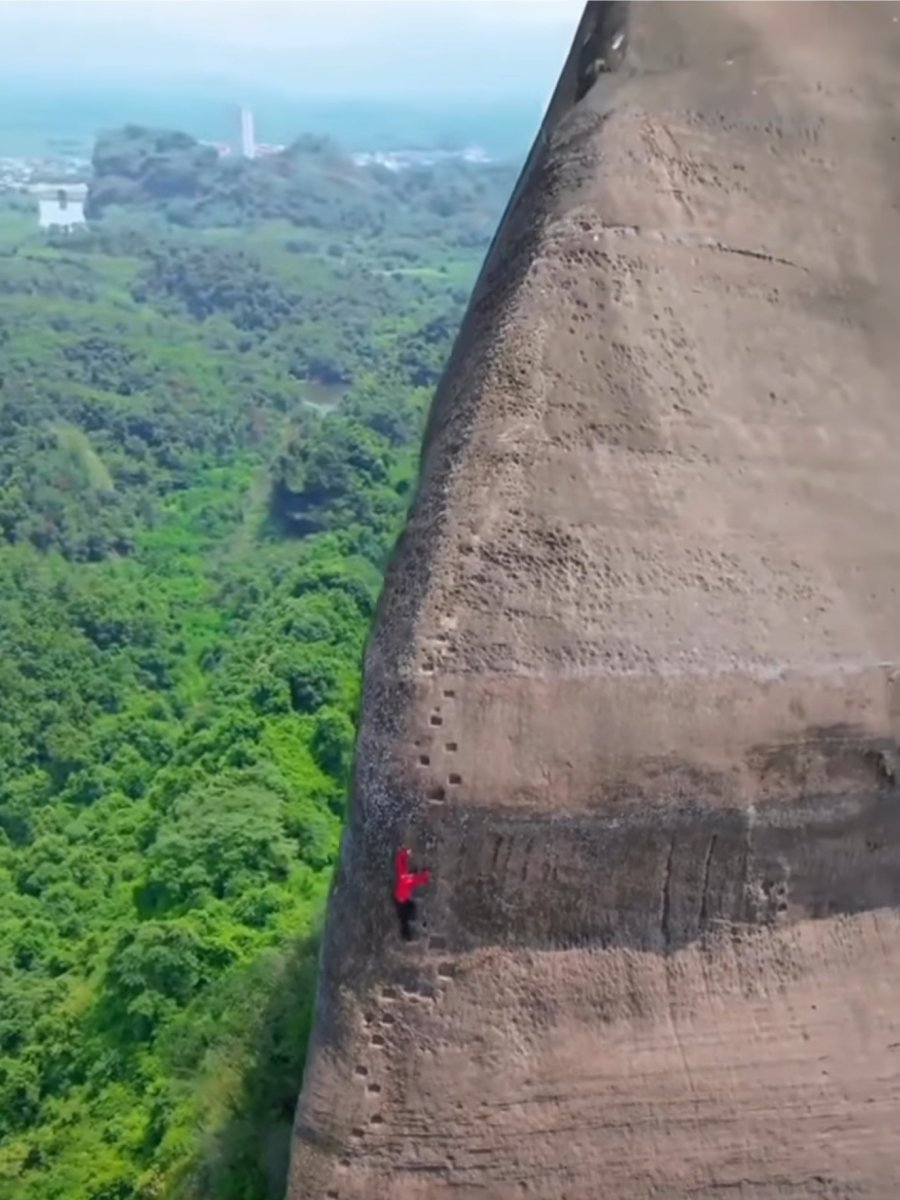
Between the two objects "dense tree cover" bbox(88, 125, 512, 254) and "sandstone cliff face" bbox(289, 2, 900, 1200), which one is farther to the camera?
"dense tree cover" bbox(88, 125, 512, 254)

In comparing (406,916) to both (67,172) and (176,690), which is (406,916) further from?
(67,172)

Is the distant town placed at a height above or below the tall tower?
below

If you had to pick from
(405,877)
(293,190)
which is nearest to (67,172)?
(293,190)

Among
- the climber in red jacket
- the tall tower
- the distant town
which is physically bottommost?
the distant town

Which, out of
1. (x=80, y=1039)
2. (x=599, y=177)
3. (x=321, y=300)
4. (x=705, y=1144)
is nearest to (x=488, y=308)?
(x=599, y=177)

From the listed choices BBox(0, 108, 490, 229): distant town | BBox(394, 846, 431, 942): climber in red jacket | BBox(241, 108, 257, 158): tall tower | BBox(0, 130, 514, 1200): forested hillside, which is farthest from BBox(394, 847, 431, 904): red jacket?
BBox(241, 108, 257, 158): tall tower

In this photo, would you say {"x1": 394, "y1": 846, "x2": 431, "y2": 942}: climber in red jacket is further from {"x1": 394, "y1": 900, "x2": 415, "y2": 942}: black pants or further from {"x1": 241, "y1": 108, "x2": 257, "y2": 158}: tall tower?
{"x1": 241, "y1": 108, "x2": 257, "y2": 158}: tall tower

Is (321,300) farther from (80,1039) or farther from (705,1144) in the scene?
(705,1144)

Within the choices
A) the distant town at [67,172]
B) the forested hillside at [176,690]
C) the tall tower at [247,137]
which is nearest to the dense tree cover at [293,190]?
the distant town at [67,172]
